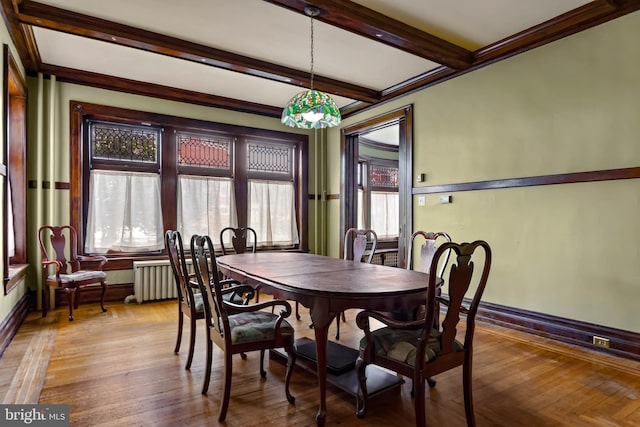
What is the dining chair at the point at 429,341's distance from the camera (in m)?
1.74

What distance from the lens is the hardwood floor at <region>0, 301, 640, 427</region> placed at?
203cm

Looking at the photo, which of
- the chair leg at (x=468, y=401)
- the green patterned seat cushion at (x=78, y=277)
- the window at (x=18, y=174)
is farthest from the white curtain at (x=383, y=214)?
the chair leg at (x=468, y=401)

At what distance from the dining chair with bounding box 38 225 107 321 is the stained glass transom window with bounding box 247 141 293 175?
2497 mm

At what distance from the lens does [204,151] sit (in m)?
5.44

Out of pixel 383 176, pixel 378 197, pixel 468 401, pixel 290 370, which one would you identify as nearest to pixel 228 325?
pixel 290 370

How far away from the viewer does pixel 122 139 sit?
16.0 feet

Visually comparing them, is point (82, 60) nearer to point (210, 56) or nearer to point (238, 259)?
point (210, 56)

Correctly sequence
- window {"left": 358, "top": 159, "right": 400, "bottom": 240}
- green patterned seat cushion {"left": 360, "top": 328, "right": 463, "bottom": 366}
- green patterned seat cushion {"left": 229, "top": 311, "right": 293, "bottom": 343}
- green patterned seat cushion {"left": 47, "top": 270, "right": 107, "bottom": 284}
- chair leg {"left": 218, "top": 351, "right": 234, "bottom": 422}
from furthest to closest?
window {"left": 358, "top": 159, "right": 400, "bottom": 240} < green patterned seat cushion {"left": 47, "top": 270, "right": 107, "bottom": 284} < green patterned seat cushion {"left": 229, "top": 311, "right": 293, "bottom": 343} < chair leg {"left": 218, "top": 351, "right": 234, "bottom": 422} < green patterned seat cushion {"left": 360, "top": 328, "right": 463, "bottom": 366}

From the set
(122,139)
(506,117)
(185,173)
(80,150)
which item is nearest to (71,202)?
(80,150)

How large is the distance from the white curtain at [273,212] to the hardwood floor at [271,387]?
2.67m

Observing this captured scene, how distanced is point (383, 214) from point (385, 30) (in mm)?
4752

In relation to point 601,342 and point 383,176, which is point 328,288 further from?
point 383,176

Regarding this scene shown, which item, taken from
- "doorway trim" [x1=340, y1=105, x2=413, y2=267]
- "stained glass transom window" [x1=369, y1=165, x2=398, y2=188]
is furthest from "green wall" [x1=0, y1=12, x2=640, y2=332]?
"stained glass transom window" [x1=369, y1=165, x2=398, y2=188]

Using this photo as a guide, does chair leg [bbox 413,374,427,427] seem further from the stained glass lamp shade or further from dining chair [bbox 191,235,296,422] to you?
the stained glass lamp shade
